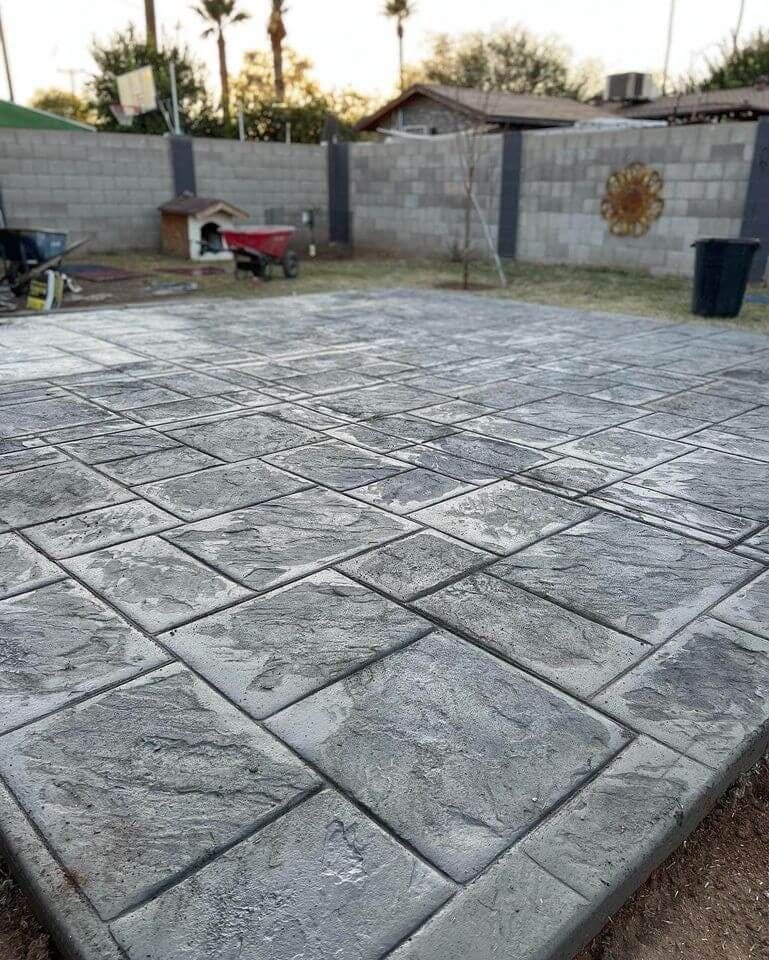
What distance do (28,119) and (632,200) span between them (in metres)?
8.71

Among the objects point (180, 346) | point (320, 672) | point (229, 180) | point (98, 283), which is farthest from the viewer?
point (229, 180)

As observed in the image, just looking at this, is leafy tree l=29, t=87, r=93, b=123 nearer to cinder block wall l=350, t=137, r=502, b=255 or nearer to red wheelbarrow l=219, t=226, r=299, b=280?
cinder block wall l=350, t=137, r=502, b=255

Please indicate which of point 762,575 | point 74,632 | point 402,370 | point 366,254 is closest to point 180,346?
point 402,370

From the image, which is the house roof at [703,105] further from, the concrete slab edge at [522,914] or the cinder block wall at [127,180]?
the concrete slab edge at [522,914]

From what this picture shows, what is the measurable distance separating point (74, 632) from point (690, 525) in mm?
2521

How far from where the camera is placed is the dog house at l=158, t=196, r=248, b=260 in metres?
13.5

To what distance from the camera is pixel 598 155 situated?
12344mm

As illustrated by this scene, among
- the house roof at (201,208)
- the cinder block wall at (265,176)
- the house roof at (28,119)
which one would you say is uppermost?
the house roof at (28,119)

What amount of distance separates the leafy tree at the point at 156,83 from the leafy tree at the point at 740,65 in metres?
17.6

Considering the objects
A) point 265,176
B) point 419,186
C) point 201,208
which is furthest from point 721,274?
point 265,176

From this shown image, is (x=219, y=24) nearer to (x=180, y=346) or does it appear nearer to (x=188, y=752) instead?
(x=180, y=346)

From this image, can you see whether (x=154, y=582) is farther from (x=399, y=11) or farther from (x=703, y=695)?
(x=399, y=11)

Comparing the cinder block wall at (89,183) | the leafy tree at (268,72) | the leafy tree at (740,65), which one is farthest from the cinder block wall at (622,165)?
the leafy tree at (268,72)

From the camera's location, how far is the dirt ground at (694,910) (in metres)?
1.59
